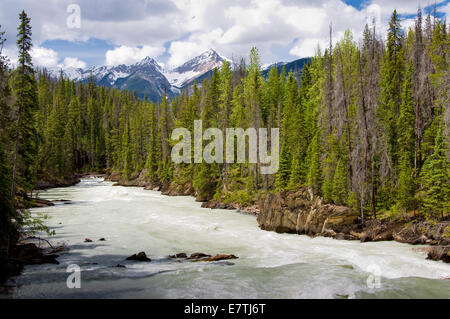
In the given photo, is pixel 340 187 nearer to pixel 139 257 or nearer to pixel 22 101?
pixel 139 257

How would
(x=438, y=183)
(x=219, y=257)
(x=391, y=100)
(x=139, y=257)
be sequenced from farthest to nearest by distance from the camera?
(x=391, y=100) < (x=438, y=183) < (x=219, y=257) < (x=139, y=257)

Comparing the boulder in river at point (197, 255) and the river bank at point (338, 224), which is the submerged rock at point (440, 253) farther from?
the boulder in river at point (197, 255)

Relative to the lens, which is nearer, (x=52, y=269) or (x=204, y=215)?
(x=52, y=269)

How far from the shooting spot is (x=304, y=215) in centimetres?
2553

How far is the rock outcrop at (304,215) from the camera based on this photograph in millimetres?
23766

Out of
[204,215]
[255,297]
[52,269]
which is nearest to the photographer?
[255,297]

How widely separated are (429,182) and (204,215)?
2029 cm

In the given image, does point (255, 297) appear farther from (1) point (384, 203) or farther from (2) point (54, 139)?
(2) point (54, 139)

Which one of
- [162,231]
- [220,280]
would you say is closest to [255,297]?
[220,280]

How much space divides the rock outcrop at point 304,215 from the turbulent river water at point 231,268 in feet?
3.71

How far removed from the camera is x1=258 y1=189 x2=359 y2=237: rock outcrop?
78.0 feet

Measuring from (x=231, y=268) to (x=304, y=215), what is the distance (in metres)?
11.2

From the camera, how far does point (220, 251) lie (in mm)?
20000

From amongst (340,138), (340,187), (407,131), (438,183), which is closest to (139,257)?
(340,187)
